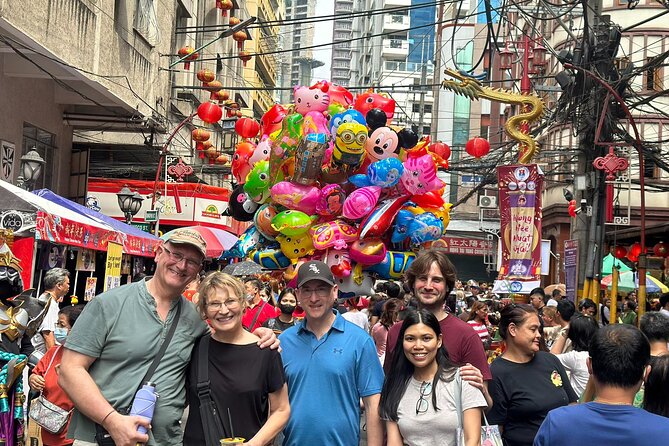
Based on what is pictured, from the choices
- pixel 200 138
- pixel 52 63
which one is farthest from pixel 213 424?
pixel 200 138

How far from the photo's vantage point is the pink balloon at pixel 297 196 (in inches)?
454

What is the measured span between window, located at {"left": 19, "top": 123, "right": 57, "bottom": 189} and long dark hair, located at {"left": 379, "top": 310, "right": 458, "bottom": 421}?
15.2 metres

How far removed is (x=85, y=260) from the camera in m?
17.5

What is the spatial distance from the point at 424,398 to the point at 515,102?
44.0 feet

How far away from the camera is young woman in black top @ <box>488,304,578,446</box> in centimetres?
591

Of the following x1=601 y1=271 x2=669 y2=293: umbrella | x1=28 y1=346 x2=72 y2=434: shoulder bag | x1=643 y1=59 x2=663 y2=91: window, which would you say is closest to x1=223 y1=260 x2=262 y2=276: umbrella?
x1=28 y1=346 x2=72 y2=434: shoulder bag

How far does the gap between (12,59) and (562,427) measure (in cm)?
1526

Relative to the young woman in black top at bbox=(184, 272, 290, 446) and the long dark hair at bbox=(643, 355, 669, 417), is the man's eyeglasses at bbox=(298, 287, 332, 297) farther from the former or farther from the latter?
the long dark hair at bbox=(643, 355, 669, 417)

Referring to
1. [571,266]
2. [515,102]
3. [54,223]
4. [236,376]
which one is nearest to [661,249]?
[571,266]

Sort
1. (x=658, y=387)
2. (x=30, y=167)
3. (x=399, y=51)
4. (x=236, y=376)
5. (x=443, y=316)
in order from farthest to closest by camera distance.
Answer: (x=399, y=51)
(x=30, y=167)
(x=443, y=316)
(x=236, y=376)
(x=658, y=387)

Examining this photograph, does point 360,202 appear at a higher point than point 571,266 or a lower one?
higher

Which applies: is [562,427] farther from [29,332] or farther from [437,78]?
[437,78]

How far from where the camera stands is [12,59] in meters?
16.9

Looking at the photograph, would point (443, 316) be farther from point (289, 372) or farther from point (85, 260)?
point (85, 260)
